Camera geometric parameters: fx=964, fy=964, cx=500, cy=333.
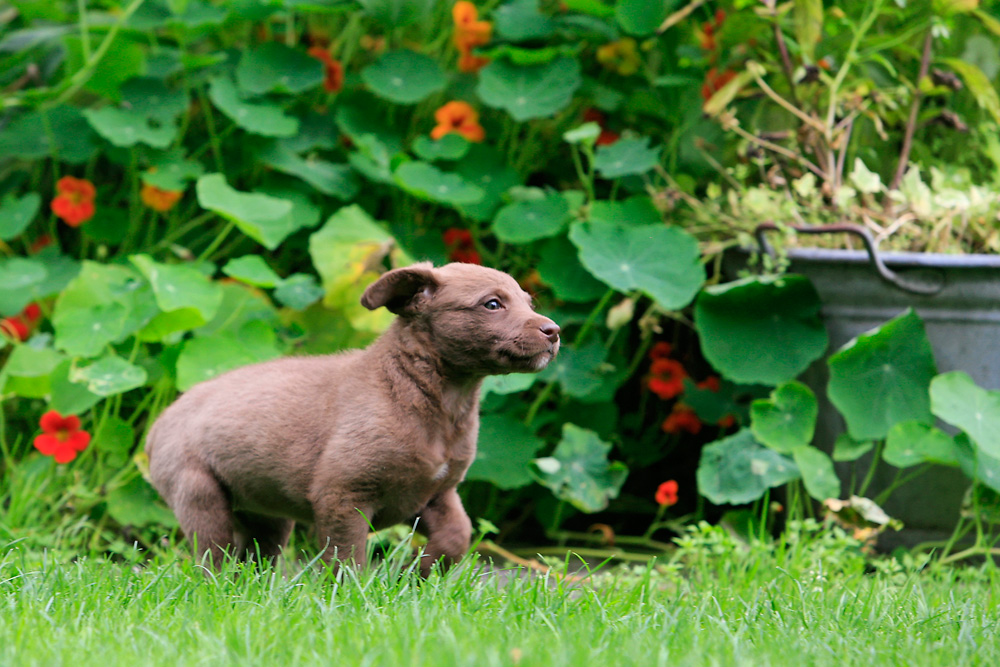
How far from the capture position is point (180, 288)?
308 centimetres

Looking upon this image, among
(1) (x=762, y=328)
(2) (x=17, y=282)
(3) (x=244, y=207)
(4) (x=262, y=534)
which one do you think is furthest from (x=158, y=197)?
(1) (x=762, y=328)

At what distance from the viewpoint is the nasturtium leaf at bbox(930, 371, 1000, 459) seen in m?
2.74

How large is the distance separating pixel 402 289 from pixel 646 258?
4.43 feet

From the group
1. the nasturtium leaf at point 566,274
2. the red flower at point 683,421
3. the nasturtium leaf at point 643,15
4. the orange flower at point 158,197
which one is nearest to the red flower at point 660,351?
the red flower at point 683,421

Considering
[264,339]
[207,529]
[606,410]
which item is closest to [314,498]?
[207,529]

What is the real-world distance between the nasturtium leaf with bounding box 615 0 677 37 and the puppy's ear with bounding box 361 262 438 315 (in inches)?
69.6

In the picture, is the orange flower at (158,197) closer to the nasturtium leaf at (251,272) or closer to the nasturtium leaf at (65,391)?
the nasturtium leaf at (251,272)

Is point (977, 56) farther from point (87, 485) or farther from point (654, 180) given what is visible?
point (87, 485)

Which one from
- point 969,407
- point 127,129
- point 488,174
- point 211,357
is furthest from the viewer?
point 488,174

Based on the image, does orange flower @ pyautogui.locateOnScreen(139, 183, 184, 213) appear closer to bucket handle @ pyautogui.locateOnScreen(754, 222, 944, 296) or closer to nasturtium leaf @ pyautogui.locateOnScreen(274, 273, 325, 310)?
nasturtium leaf @ pyautogui.locateOnScreen(274, 273, 325, 310)

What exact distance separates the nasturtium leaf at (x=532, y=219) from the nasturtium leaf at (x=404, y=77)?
599mm

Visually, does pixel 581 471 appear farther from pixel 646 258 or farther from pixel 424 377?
pixel 424 377

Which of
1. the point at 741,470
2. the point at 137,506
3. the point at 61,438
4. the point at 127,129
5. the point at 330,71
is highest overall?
the point at 330,71

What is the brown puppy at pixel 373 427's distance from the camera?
6.94ft
